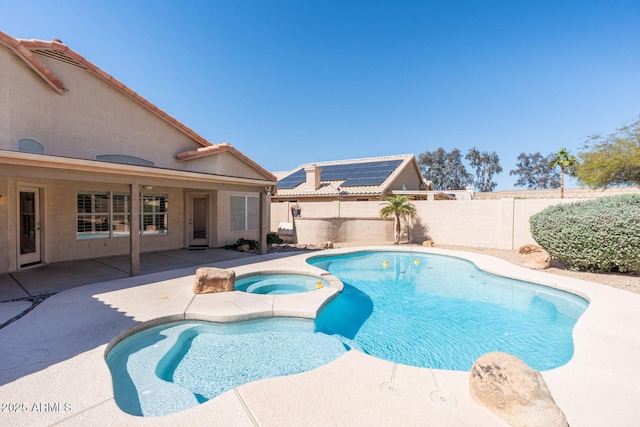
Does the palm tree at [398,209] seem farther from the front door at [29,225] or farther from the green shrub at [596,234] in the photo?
the front door at [29,225]

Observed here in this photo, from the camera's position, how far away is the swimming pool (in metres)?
4.47

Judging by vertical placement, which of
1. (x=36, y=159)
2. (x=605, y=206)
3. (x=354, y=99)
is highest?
(x=354, y=99)

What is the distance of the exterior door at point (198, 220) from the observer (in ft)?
49.2

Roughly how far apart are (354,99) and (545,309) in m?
20.6

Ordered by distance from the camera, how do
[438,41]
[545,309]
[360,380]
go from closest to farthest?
[360,380] → [545,309] → [438,41]

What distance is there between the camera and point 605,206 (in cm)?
982

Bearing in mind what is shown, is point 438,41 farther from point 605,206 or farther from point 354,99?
point 605,206

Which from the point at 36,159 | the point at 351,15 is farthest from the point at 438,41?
the point at 36,159

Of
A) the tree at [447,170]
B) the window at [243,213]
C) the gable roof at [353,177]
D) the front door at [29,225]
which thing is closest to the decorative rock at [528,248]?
the gable roof at [353,177]

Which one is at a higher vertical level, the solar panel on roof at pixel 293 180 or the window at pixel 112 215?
the solar panel on roof at pixel 293 180

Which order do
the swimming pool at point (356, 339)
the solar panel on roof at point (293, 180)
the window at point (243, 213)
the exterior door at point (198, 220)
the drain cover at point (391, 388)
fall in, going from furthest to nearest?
the solar panel on roof at point (293, 180) → the window at point (243, 213) → the exterior door at point (198, 220) → the swimming pool at point (356, 339) → the drain cover at point (391, 388)

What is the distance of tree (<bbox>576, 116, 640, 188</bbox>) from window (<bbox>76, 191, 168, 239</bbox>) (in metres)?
26.8

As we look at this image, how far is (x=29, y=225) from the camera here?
10211mm

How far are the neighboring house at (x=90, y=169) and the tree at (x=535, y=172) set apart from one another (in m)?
63.4
